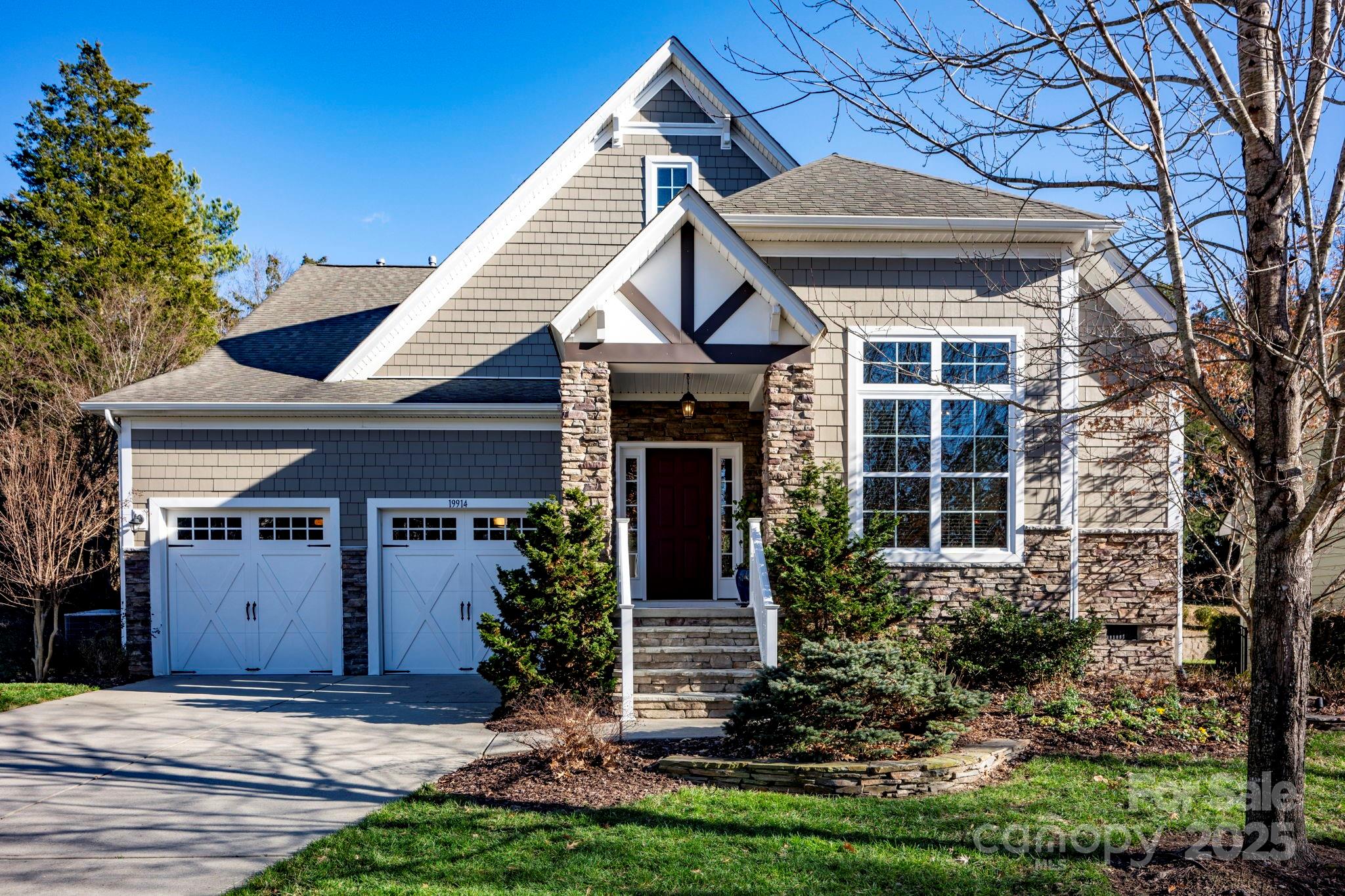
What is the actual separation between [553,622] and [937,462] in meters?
4.84

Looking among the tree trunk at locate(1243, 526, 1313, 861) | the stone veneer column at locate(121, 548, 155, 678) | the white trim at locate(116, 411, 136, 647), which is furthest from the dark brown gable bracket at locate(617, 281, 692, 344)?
the stone veneer column at locate(121, 548, 155, 678)

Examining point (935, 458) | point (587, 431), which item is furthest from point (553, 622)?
point (935, 458)

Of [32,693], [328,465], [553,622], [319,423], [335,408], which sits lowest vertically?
[32,693]

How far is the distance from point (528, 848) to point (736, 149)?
36.0ft

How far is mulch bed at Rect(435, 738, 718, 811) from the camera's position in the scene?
5.59 metres

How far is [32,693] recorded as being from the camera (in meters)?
9.69

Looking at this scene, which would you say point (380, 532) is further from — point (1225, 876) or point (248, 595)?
point (1225, 876)

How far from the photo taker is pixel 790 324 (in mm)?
8797

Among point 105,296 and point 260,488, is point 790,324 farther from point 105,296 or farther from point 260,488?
point 105,296

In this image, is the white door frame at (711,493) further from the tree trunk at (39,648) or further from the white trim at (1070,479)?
the tree trunk at (39,648)

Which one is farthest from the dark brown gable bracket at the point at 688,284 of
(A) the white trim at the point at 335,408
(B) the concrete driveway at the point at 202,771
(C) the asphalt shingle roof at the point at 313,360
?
(B) the concrete driveway at the point at 202,771

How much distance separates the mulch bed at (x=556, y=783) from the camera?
5.59m

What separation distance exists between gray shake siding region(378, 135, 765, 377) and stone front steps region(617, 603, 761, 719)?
16.3 feet

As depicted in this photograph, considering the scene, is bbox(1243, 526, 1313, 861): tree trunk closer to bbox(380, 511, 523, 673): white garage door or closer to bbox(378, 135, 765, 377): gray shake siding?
bbox(380, 511, 523, 673): white garage door
